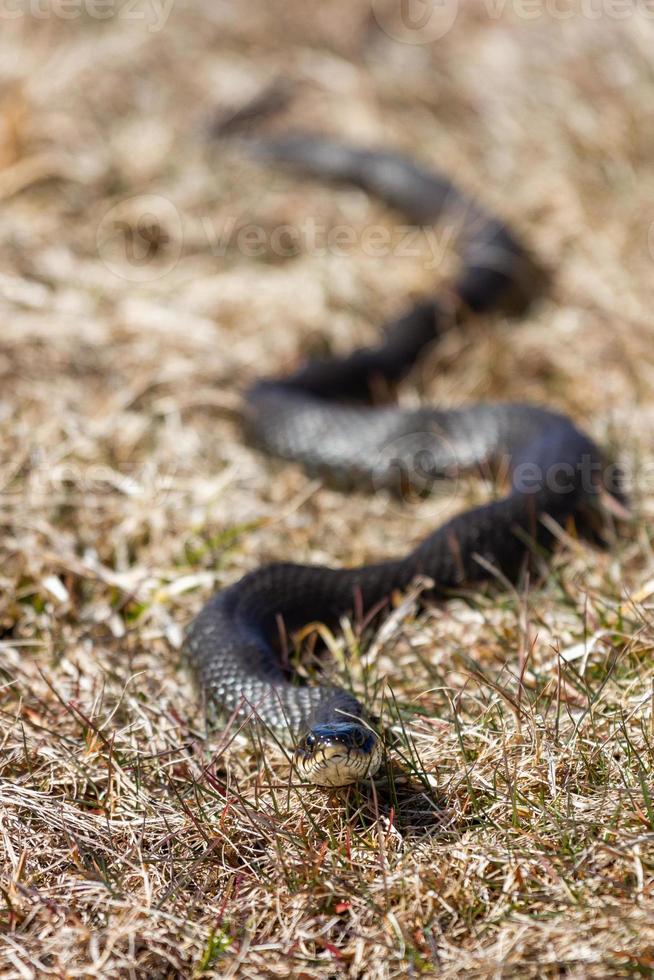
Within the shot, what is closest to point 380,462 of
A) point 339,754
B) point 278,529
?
point 278,529

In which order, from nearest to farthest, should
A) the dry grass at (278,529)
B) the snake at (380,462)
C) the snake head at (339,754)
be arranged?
the dry grass at (278,529) → the snake head at (339,754) → the snake at (380,462)

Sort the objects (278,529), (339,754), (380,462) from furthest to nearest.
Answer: (380,462) < (278,529) < (339,754)

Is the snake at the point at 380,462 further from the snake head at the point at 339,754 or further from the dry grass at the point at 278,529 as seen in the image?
the dry grass at the point at 278,529

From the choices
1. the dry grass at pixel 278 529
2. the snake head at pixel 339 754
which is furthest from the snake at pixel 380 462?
the dry grass at pixel 278 529

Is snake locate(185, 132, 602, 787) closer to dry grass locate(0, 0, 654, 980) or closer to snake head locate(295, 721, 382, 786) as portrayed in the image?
snake head locate(295, 721, 382, 786)

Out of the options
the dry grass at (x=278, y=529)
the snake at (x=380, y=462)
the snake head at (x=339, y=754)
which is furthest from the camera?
the snake at (x=380, y=462)

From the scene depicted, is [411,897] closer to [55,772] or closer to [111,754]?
[111,754]

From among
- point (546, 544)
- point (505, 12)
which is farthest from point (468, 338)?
point (505, 12)

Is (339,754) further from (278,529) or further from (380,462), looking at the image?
(380,462)
